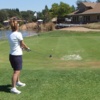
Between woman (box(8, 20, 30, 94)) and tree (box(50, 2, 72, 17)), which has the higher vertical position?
woman (box(8, 20, 30, 94))

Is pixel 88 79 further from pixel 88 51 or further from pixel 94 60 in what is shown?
pixel 88 51

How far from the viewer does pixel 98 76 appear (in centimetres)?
933

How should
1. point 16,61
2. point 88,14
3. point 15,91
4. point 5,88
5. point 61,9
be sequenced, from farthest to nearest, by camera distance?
point 61,9, point 88,14, point 5,88, point 16,61, point 15,91

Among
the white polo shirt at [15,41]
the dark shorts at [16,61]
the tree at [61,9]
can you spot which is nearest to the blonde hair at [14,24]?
the white polo shirt at [15,41]

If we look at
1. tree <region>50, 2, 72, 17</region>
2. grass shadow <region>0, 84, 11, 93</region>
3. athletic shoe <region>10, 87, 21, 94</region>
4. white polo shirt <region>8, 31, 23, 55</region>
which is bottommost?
tree <region>50, 2, 72, 17</region>

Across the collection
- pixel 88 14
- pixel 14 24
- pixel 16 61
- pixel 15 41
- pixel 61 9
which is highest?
pixel 14 24

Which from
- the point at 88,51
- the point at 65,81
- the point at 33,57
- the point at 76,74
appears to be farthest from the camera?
the point at 88,51

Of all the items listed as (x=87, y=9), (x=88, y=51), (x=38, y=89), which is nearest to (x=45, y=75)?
(x=38, y=89)

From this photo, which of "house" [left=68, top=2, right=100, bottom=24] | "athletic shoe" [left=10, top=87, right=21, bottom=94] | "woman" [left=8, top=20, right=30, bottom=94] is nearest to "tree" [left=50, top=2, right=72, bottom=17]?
"house" [left=68, top=2, right=100, bottom=24]

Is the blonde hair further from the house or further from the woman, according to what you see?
the house

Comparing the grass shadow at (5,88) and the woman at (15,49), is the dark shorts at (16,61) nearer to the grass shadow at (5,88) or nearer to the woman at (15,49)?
the woman at (15,49)

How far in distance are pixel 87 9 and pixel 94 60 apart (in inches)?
2542

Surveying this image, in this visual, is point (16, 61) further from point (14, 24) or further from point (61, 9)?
point (61, 9)

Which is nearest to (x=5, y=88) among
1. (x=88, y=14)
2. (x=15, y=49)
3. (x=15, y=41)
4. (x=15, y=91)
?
(x=15, y=91)
